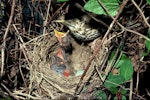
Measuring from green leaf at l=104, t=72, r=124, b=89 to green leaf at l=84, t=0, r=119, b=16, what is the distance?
0.83 ft

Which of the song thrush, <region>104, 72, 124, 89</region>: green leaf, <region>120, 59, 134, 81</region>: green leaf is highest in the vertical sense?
the song thrush

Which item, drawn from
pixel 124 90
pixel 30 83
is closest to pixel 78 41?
pixel 30 83

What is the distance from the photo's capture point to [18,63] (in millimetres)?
1268

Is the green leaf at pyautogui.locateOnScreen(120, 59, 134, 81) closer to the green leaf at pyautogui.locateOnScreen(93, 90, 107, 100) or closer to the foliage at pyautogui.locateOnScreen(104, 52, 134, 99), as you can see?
the foliage at pyautogui.locateOnScreen(104, 52, 134, 99)

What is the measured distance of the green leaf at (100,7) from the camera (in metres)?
1.10

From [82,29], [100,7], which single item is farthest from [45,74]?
[100,7]

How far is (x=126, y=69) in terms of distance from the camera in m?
1.15

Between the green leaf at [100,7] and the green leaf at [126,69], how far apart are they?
0.20 metres

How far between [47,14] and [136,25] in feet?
1.31

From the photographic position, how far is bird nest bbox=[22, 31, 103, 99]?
52.5 inches

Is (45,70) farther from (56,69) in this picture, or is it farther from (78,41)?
(78,41)

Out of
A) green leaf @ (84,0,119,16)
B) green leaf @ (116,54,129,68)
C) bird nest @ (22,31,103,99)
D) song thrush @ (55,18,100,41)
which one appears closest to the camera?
green leaf @ (84,0,119,16)

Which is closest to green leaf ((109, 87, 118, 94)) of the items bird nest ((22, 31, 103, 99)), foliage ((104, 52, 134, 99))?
foliage ((104, 52, 134, 99))

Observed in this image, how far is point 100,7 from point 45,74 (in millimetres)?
503
